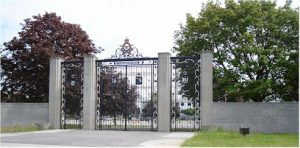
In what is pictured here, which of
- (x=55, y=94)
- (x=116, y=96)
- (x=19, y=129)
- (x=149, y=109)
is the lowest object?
(x=19, y=129)

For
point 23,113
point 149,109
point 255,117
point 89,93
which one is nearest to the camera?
point 255,117

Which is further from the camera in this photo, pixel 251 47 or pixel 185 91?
pixel 251 47

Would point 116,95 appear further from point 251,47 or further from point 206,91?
point 251,47

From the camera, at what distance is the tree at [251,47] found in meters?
23.3

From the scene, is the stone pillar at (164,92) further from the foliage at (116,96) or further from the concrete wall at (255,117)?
the concrete wall at (255,117)

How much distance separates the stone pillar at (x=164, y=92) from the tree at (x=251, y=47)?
354 cm

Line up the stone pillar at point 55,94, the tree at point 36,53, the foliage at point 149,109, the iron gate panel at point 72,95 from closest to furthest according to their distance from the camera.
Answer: the foliage at point 149,109
the stone pillar at point 55,94
the iron gate panel at point 72,95
the tree at point 36,53

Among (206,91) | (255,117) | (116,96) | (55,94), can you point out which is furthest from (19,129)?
(255,117)

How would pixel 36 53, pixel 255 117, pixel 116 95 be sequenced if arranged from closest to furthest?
pixel 255 117, pixel 116 95, pixel 36 53

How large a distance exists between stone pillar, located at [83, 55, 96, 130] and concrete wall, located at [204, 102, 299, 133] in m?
5.69

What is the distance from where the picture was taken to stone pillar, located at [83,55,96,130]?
2272 centimetres

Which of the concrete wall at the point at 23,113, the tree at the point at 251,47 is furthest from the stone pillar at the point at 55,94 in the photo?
the tree at the point at 251,47

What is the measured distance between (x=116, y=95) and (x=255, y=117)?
665cm

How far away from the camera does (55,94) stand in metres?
23.5
